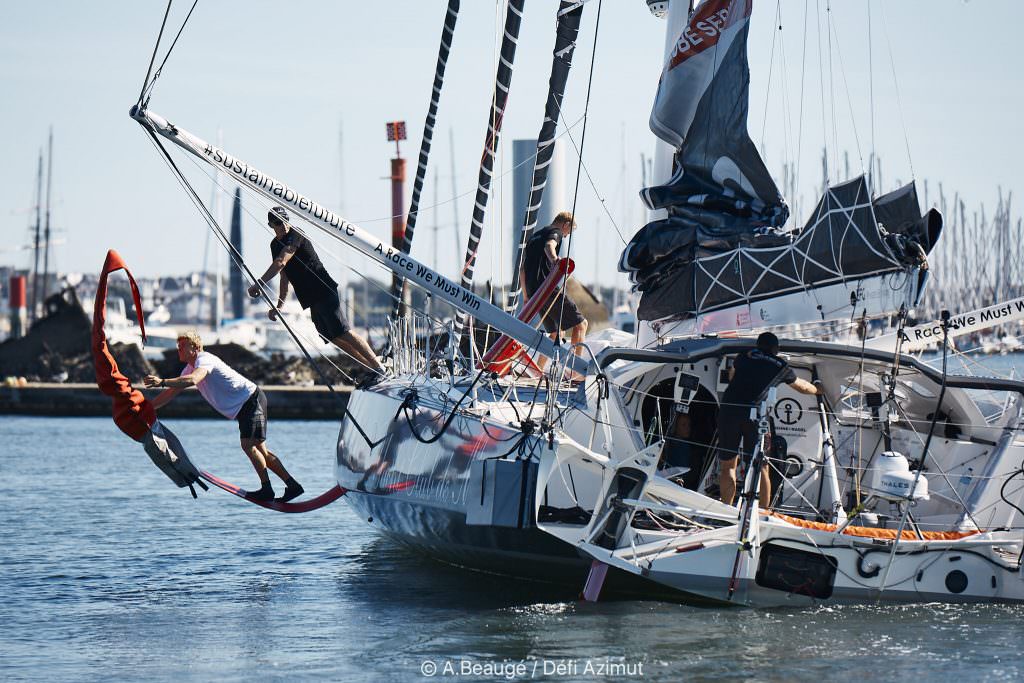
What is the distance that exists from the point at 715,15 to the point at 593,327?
6625 millimetres

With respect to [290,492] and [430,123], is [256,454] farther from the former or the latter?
[430,123]

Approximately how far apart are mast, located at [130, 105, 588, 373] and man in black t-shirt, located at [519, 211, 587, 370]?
6.82ft

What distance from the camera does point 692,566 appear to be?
10.6 meters

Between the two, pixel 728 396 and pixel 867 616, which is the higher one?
pixel 728 396

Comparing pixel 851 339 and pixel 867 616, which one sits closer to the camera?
pixel 867 616

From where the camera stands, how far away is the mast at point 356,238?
11.1 meters

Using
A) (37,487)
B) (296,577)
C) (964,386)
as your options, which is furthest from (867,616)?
(37,487)

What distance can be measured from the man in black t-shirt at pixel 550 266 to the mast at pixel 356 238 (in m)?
2.08

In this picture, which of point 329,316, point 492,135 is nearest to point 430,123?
point 492,135

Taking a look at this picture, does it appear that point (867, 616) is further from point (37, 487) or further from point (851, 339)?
point (37, 487)

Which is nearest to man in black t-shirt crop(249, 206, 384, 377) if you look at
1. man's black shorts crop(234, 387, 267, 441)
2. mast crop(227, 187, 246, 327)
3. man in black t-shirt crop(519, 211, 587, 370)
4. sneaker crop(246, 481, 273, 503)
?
man's black shorts crop(234, 387, 267, 441)

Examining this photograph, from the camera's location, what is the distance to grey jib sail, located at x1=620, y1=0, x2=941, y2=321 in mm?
11523

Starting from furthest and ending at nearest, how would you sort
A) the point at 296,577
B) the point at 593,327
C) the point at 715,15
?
the point at 593,327 < the point at 296,577 < the point at 715,15

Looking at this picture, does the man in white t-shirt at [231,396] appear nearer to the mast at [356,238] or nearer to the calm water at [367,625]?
the calm water at [367,625]
